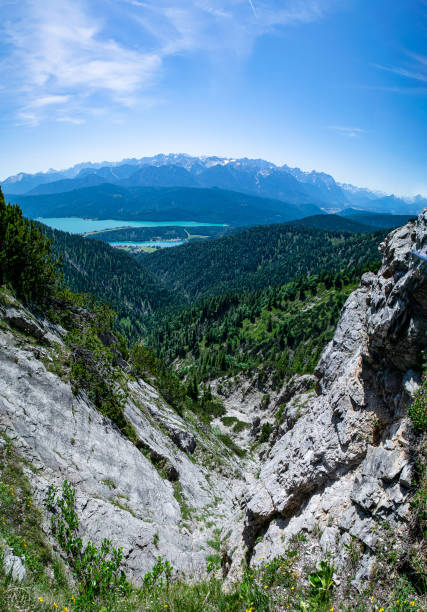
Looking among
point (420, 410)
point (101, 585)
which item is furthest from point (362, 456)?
point (101, 585)

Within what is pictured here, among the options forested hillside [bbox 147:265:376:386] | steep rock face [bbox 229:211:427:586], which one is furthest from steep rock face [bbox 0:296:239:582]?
forested hillside [bbox 147:265:376:386]

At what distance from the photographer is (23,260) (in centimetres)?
2152

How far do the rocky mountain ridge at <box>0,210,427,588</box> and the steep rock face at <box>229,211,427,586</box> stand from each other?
0.16 feet

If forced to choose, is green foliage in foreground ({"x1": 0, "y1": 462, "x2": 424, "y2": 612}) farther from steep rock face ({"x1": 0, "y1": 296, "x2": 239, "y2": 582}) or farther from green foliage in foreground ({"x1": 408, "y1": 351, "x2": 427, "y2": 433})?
green foliage in foreground ({"x1": 408, "y1": 351, "x2": 427, "y2": 433})

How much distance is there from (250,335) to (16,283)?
133 m

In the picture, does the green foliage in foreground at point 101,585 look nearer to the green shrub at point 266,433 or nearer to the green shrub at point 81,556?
the green shrub at point 81,556

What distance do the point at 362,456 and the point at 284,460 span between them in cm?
519

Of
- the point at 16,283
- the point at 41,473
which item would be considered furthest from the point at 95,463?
the point at 16,283

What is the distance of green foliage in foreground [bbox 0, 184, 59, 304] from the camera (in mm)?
20364

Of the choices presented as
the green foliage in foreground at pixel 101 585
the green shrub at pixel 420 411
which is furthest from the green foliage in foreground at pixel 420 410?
the green foliage in foreground at pixel 101 585

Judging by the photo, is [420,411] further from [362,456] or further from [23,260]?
[23,260]

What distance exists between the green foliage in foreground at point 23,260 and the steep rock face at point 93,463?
340cm

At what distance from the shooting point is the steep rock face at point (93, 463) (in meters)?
12.3

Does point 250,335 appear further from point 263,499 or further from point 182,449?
point 263,499
